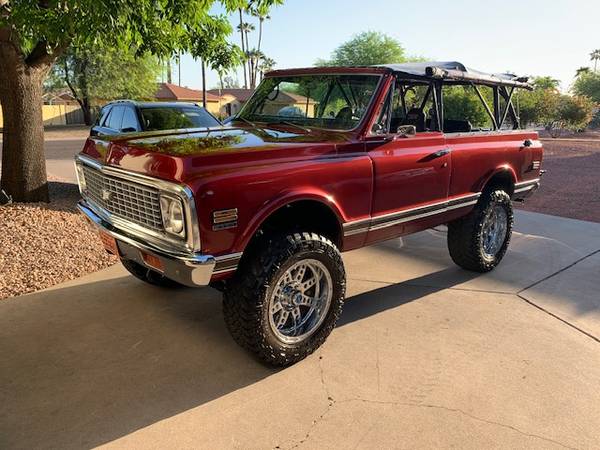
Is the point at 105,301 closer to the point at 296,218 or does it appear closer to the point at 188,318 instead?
the point at 188,318

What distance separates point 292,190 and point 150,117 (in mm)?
6051

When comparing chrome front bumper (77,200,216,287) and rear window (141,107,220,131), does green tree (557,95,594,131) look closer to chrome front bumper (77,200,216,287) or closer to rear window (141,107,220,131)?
rear window (141,107,220,131)

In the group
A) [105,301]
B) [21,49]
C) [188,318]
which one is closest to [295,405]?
[188,318]

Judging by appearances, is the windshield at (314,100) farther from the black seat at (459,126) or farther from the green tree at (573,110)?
the green tree at (573,110)

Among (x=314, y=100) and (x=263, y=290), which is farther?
(x=314, y=100)

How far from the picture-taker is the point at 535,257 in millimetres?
5430

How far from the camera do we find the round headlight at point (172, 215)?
2580 mm

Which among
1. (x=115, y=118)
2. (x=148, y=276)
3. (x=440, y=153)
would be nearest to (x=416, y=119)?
(x=440, y=153)

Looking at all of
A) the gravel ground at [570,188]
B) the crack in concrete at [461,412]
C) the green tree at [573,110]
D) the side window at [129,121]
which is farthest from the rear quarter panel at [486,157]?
the green tree at [573,110]

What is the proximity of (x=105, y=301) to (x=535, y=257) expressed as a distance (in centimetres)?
460

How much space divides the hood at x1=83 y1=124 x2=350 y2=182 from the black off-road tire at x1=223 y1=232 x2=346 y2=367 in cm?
54

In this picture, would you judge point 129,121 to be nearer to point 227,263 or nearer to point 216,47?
point 216,47

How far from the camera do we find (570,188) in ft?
33.4

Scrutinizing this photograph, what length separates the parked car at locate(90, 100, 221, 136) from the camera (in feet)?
26.5
